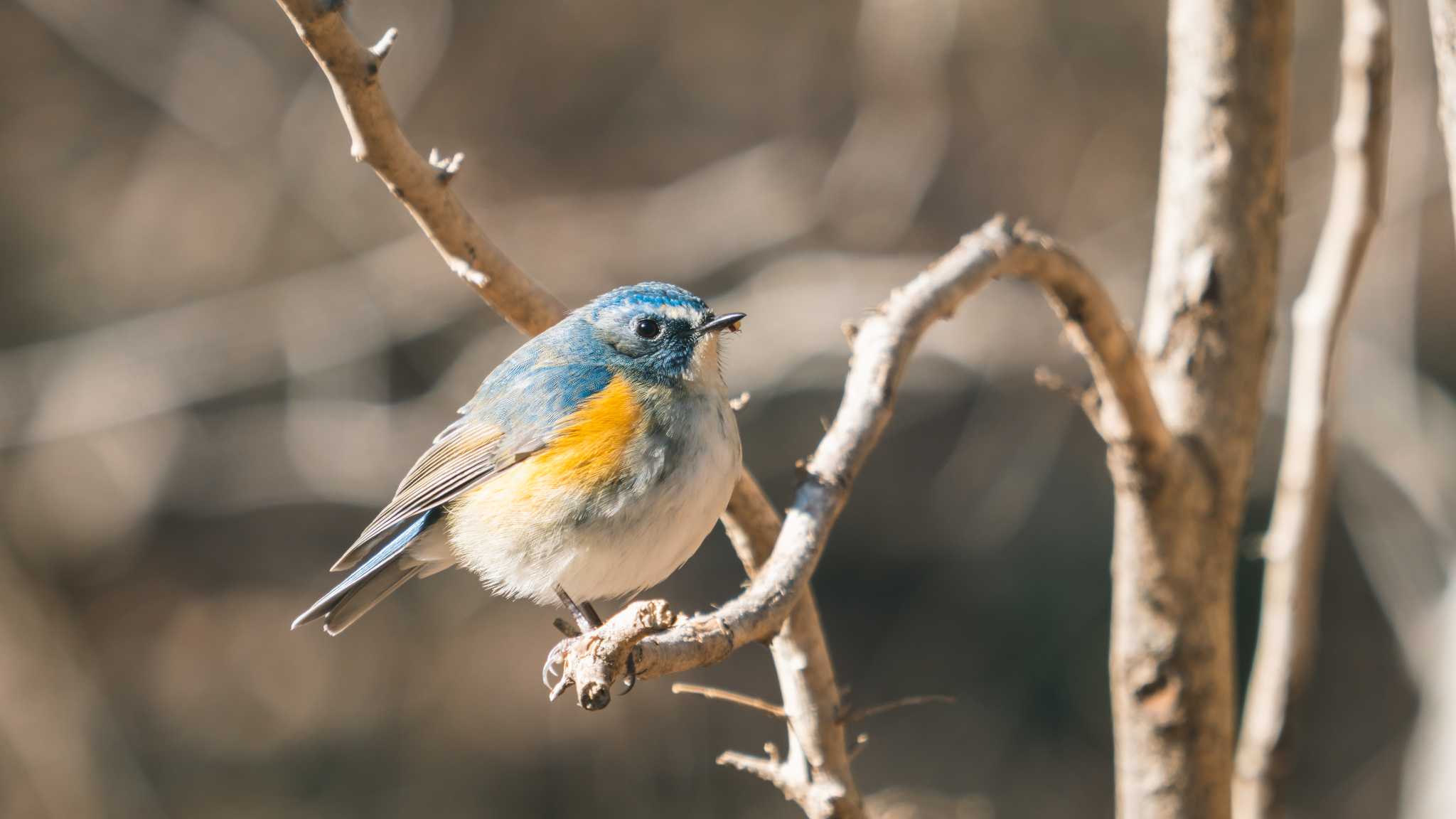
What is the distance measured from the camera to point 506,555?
8.23ft

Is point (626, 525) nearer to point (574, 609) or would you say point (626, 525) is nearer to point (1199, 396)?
point (574, 609)

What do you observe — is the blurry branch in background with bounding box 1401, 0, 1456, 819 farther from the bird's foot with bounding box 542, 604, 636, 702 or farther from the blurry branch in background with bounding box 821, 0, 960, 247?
the bird's foot with bounding box 542, 604, 636, 702

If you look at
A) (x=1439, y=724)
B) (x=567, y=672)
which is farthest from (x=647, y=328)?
(x=1439, y=724)

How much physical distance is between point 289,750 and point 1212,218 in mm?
5691

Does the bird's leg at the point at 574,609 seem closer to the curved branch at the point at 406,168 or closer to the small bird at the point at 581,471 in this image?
the small bird at the point at 581,471

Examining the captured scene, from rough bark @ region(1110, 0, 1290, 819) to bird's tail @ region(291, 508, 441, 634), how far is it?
5.23ft

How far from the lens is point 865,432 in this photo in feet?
7.25

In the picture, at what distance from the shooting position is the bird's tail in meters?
2.61

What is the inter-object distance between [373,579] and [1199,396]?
6.40 feet

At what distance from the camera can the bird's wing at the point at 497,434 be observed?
2.58 meters

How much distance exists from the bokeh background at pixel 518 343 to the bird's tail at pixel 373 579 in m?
3.78

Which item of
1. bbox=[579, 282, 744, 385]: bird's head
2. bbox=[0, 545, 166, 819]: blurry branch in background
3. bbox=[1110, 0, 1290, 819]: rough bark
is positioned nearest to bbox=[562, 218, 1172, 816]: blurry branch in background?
bbox=[1110, 0, 1290, 819]: rough bark

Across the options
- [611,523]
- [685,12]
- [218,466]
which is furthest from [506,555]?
[685,12]

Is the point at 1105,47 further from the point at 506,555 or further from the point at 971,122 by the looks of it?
the point at 506,555
